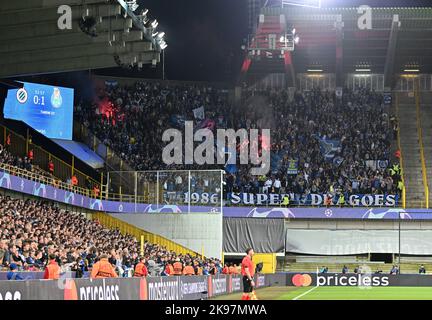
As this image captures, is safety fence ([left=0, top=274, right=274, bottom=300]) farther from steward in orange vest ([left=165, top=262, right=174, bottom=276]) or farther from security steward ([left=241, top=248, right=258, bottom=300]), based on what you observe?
security steward ([left=241, top=248, right=258, bottom=300])

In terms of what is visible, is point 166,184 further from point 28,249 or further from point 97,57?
point 28,249

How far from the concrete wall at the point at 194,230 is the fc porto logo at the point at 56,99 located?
28.3 ft

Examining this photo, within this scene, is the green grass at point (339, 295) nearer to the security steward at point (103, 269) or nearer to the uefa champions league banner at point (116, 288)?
the uefa champions league banner at point (116, 288)

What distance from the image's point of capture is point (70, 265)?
84.8 ft

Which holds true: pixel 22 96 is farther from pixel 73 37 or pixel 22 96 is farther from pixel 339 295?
pixel 339 295

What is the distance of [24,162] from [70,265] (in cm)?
1578

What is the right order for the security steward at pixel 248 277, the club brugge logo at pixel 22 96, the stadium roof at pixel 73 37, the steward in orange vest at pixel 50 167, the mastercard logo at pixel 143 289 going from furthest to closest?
the steward in orange vest at pixel 50 167
the club brugge logo at pixel 22 96
the stadium roof at pixel 73 37
the security steward at pixel 248 277
the mastercard logo at pixel 143 289

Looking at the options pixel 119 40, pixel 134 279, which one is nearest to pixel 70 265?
pixel 134 279

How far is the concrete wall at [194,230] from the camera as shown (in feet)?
161

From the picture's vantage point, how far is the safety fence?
13.6 meters

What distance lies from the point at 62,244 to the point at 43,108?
15793mm

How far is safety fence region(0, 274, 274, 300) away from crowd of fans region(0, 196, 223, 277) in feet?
5.32

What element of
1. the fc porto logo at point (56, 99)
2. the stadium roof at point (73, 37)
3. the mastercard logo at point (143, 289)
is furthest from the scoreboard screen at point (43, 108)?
the mastercard logo at point (143, 289)

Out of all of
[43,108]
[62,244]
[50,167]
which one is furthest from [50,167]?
[62,244]
